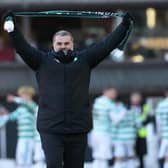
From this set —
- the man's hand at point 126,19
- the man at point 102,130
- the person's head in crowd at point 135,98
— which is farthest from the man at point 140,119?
the man's hand at point 126,19

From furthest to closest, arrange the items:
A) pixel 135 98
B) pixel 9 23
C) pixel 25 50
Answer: pixel 135 98 → pixel 25 50 → pixel 9 23

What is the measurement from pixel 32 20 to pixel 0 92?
1.85 meters

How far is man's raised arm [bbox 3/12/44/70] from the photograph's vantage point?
580 centimetres

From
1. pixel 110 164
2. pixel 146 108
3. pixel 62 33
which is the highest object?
pixel 62 33

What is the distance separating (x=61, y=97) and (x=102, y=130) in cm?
551

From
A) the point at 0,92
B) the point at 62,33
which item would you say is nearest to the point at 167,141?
the point at 0,92

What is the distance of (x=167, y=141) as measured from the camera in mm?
11172

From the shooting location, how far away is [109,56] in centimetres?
1405

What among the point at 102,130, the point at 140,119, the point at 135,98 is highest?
the point at 135,98

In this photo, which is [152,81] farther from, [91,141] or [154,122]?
[91,141]

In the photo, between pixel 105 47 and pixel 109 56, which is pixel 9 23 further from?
pixel 109 56

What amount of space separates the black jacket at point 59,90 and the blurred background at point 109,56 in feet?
23.7

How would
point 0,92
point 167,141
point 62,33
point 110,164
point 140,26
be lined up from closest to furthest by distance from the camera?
1. point 62,33
2. point 167,141
3. point 110,164
4. point 0,92
5. point 140,26

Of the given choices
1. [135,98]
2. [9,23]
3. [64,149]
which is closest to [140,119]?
[135,98]
